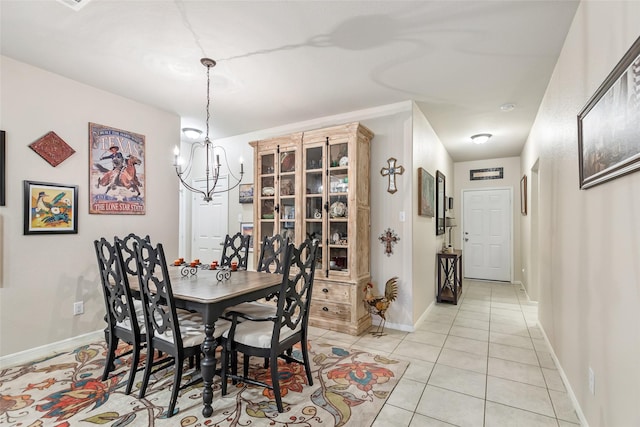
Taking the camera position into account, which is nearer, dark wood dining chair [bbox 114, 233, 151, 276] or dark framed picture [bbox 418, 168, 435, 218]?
dark wood dining chair [bbox 114, 233, 151, 276]

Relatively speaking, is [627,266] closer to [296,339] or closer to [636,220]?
[636,220]

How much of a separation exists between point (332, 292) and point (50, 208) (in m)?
2.89

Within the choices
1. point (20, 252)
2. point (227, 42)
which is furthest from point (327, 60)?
point (20, 252)

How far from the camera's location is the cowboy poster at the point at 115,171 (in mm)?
3289

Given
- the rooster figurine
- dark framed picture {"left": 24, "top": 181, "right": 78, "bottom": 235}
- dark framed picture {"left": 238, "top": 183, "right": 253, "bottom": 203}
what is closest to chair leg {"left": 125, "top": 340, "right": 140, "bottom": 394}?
dark framed picture {"left": 24, "top": 181, "right": 78, "bottom": 235}

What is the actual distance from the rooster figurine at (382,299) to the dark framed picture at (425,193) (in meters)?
0.94

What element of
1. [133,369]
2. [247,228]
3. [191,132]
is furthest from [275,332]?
[191,132]

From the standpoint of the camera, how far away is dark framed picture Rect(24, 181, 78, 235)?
279 centimetres

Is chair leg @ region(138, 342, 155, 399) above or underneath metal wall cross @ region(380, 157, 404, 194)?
underneath

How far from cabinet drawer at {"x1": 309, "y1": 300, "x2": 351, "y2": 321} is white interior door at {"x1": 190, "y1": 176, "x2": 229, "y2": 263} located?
2.12m

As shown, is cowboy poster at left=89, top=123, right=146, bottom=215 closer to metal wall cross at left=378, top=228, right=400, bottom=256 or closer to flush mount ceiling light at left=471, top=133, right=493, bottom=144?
metal wall cross at left=378, top=228, right=400, bottom=256

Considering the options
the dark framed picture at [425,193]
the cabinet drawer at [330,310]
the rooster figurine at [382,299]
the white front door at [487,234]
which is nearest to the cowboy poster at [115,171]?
the cabinet drawer at [330,310]

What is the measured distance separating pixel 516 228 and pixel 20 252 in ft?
24.4

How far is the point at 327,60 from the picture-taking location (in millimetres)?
2707
